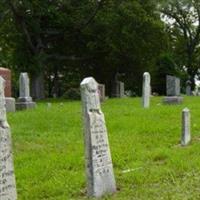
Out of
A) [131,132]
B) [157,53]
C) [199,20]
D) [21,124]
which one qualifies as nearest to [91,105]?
[131,132]

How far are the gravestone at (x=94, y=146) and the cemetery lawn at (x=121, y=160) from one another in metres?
0.22

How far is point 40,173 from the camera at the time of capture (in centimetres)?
865

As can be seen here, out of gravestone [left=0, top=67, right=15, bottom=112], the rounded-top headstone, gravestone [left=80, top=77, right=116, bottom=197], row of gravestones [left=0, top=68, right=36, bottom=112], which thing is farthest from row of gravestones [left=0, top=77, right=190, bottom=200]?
the rounded-top headstone

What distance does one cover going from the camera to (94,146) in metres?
7.13

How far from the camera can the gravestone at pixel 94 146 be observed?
7105mm

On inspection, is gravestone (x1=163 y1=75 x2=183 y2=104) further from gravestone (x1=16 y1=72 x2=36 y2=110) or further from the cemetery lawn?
the cemetery lawn

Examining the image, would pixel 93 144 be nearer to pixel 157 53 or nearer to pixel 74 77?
pixel 157 53

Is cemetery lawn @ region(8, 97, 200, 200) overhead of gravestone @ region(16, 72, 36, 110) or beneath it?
beneath

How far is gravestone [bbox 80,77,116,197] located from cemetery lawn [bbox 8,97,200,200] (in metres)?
→ 0.22

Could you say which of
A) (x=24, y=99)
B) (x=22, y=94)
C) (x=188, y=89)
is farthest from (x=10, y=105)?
(x=188, y=89)

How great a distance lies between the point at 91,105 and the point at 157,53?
98.6 ft

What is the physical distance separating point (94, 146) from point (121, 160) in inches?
90.4

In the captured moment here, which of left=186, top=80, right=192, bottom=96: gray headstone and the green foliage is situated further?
left=186, top=80, right=192, bottom=96: gray headstone

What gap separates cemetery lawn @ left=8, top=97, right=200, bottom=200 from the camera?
7.50m
